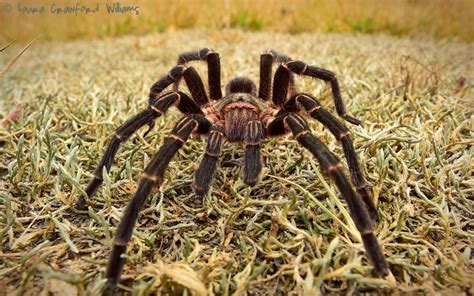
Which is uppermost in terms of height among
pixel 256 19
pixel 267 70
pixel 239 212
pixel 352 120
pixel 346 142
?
pixel 256 19

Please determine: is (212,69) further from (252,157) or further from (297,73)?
(252,157)

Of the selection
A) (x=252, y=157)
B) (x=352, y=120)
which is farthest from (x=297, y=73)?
(x=252, y=157)

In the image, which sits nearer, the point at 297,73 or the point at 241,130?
the point at 241,130

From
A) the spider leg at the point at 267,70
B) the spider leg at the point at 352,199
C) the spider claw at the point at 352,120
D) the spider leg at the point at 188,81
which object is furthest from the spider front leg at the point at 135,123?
the spider claw at the point at 352,120

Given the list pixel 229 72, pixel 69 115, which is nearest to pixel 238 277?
pixel 69 115

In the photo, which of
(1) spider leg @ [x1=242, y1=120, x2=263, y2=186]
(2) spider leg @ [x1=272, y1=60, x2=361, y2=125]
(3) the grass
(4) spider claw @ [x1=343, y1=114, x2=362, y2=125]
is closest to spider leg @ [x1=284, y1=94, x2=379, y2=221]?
(3) the grass

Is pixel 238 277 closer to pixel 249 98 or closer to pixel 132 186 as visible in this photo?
pixel 132 186

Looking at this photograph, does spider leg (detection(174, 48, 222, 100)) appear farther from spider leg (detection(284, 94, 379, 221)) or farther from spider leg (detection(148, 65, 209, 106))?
spider leg (detection(284, 94, 379, 221))

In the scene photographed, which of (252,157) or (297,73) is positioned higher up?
(297,73)
